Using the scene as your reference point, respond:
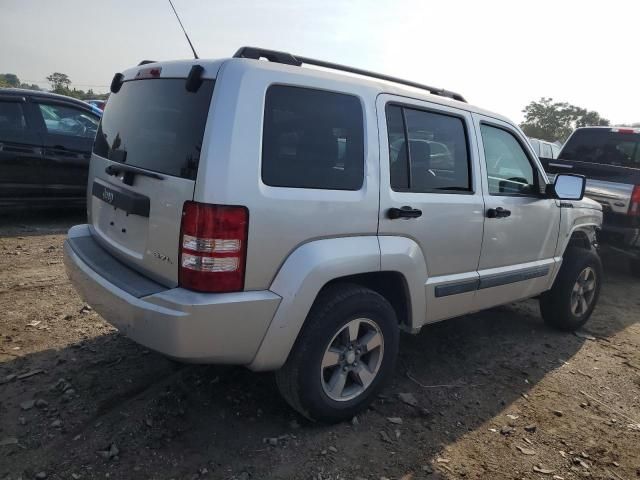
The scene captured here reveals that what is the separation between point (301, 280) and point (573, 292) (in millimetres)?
3220

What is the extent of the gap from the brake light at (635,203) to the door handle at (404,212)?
14.9 feet

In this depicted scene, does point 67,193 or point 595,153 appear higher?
point 595,153

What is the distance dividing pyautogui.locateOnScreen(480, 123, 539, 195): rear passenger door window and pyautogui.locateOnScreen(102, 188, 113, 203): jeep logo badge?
246 centimetres

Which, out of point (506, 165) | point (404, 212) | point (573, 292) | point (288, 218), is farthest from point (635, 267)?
point (288, 218)

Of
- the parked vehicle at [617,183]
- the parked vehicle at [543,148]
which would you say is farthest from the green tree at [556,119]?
the parked vehicle at [617,183]

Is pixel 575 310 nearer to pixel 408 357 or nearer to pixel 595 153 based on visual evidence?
pixel 408 357

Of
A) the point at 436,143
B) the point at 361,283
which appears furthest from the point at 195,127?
the point at 436,143

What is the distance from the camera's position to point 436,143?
3211 mm

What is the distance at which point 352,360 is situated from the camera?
285 centimetres

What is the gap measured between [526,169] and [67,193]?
5993mm

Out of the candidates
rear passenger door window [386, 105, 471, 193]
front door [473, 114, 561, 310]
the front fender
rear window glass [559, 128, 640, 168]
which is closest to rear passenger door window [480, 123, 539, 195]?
front door [473, 114, 561, 310]

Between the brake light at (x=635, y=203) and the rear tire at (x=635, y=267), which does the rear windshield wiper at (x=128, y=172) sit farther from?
the rear tire at (x=635, y=267)

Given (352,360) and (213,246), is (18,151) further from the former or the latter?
(352,360)

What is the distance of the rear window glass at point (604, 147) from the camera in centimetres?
723
